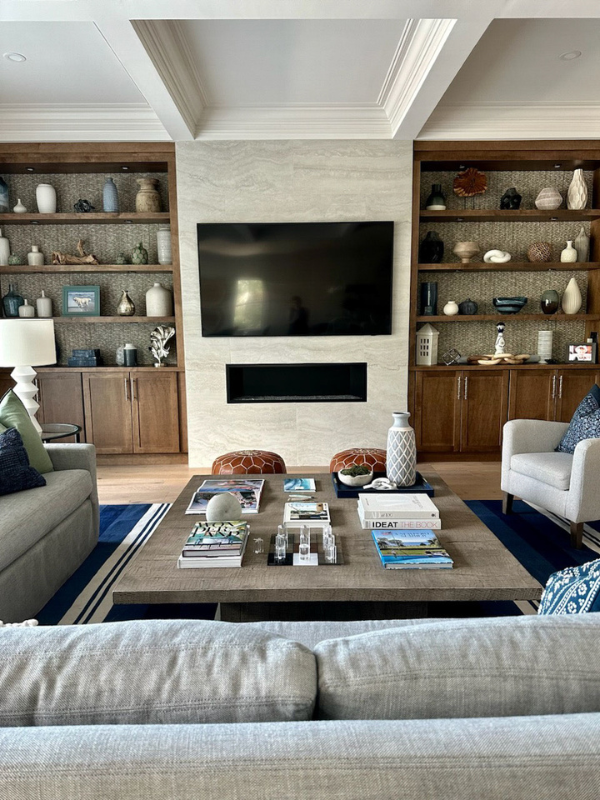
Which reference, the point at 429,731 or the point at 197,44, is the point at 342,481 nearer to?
the point at 429,731

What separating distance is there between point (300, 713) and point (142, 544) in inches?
98.4

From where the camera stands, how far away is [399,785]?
586 mm

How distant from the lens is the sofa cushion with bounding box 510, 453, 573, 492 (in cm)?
292

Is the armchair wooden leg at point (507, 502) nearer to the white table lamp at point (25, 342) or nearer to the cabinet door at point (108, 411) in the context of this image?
the white table lamp at point (25, 342)

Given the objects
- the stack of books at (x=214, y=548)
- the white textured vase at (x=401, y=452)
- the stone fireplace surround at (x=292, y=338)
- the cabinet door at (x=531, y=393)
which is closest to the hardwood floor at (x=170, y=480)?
the stone fireplace surround at (x=292, y=338)

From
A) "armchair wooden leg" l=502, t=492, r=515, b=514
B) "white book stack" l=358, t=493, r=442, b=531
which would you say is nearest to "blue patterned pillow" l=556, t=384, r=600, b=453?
"armchair wooden leg" l=502, t=492, r=515, b=514

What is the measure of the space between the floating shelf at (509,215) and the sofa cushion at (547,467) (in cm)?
223

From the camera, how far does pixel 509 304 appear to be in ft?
15.4

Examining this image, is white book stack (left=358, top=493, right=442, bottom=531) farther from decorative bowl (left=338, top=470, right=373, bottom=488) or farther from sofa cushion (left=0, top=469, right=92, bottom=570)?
sofa cushion (left=0, top=469, right=92, bottom=570)

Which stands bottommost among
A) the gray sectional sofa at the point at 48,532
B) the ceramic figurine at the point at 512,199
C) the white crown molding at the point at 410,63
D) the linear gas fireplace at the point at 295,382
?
the gray sectional sofa at the point at 48,532

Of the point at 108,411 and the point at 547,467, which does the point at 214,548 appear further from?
the point at 108,411

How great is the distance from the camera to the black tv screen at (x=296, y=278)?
4434mm

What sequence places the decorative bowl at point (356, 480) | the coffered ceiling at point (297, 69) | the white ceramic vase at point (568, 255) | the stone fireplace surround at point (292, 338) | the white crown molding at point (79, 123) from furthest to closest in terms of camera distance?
the white ceramic vase at point (568, 255) < the stone fireplace surround at point (292, 338) < the white crown molding at point (79, 123) < the decorative bowl at point (356, 480) < the coffered ceiling at point (297, 69)

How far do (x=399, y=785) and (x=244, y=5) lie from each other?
275 cm
